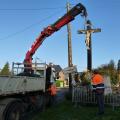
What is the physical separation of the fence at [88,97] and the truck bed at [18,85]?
2.93m

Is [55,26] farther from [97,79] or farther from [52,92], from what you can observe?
[97,79]

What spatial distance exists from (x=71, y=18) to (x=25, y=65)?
5.27 meters

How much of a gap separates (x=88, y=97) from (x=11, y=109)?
670 centimetres

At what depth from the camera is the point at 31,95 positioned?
1597 cm

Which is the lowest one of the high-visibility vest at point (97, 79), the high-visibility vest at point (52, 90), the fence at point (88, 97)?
the fence at point (88, 97)

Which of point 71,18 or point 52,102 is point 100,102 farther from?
point 71,18

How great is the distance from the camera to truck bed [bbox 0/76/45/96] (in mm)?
11941

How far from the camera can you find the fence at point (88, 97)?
17594mm

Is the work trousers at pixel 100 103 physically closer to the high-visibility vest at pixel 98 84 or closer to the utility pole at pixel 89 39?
the high-visibility vest at pixel 98 84

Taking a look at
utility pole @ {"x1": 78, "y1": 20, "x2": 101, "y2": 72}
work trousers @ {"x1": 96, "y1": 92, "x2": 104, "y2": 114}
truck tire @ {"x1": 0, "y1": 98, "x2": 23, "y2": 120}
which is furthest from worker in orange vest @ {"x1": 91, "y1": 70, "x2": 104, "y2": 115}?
utility pole @ {"x1": 78, "y1": 20, "x2": 101, "y2": 72}

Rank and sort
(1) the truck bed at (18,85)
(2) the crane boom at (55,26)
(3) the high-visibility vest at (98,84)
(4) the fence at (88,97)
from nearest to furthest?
(1) the truck bed at (18,85) < (3) the high-visibility vest at (98,84) < (4) the fence at (88,97) < (2) the crane boom at (55,26)

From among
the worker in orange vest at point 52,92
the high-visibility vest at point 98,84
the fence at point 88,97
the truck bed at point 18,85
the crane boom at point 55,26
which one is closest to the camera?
the truck bed at point 18,85

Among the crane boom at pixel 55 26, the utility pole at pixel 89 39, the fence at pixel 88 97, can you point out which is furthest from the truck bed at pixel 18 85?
the utility pole at pixel 89 39

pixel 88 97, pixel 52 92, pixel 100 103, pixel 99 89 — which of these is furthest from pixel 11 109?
pixel 52 92
